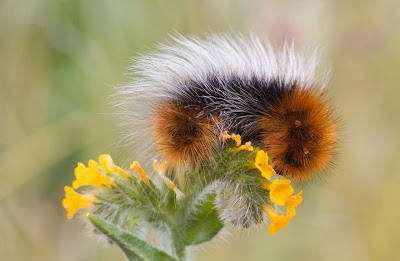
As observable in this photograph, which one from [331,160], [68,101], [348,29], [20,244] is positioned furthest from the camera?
[68,101]

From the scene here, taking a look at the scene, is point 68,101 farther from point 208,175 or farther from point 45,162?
point 208,175

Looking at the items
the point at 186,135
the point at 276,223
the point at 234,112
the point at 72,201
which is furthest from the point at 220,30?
Answer: the point at 276,223

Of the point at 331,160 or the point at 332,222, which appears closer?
the point at 331,160

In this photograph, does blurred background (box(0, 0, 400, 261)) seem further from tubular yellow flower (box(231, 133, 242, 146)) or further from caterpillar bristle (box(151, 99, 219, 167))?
tubular yellow flower (box(231, 133, 242, 146))

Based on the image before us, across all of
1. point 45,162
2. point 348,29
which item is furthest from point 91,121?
point 348,29

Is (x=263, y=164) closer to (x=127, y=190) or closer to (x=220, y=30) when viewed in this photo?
(x=127, y=190)

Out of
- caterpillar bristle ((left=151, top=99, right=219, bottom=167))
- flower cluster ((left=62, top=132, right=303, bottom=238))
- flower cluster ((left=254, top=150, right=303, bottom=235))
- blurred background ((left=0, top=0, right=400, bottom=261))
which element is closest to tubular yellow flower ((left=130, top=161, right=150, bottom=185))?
flower cluster ((left=62, top=132, right=303, bottom=238))
